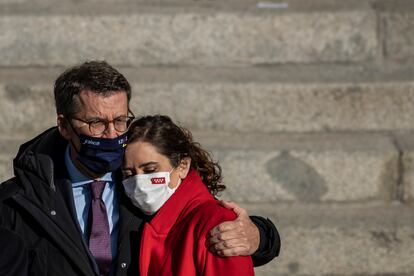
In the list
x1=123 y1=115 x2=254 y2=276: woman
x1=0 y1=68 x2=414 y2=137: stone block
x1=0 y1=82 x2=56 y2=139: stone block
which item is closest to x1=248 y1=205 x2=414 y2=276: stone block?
x1=0 y1=68 x2=414 y2=137: stone block

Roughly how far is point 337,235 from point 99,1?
200cm

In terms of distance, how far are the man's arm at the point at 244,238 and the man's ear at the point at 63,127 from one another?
633 millimetres

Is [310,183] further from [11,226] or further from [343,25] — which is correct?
[11,226]

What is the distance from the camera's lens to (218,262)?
3268mm

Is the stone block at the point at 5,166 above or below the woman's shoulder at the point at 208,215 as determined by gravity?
below

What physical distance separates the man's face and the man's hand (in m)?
0.49

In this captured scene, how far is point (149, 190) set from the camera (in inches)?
134

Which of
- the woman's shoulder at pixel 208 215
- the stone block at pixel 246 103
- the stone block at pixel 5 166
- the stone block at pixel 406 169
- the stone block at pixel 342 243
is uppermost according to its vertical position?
the woman's shoulder at pixel 208 215

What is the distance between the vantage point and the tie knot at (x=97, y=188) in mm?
3529

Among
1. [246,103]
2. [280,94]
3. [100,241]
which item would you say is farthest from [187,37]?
[100,241]

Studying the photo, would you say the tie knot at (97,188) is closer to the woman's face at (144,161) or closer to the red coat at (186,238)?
the woman's face at (144,161)

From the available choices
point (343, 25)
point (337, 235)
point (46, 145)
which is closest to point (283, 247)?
point (337, 235)

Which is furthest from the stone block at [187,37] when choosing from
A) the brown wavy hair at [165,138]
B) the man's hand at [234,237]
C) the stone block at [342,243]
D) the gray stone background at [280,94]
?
the man's hand at [234,237]

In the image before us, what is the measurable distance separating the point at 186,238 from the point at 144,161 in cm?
33
